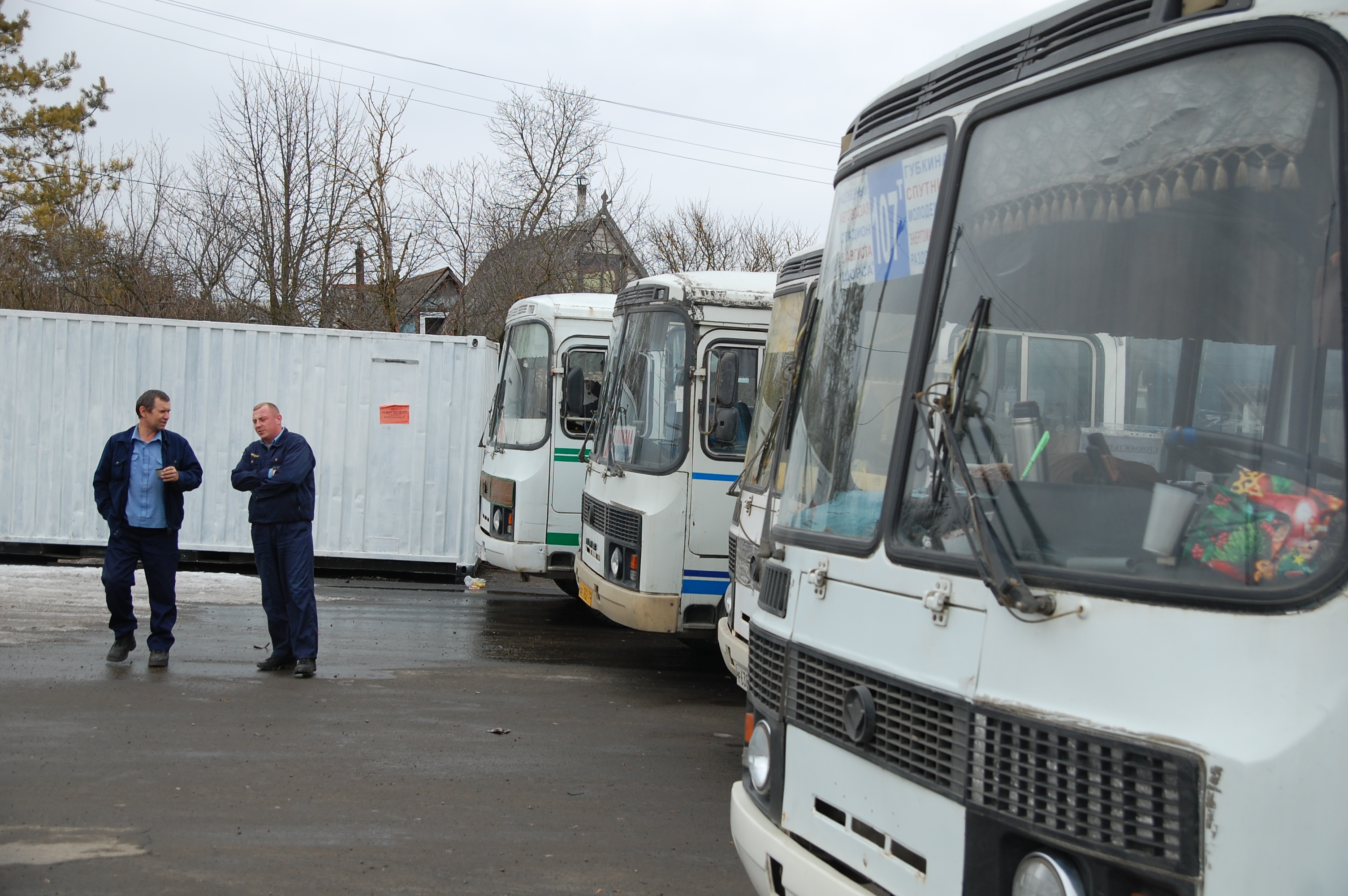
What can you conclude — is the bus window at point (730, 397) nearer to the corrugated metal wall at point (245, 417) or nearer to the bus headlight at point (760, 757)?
the bus headlight at point (760, 757)

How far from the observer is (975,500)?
8.70ft

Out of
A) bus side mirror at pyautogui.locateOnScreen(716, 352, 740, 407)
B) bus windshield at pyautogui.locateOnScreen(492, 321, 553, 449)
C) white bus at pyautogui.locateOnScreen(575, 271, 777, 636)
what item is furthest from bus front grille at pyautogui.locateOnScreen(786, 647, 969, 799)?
bus windshield at pyautogui.locateOnScreen(492, 321, 553, 449)

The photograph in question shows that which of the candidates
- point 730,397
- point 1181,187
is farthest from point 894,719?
point 730,397

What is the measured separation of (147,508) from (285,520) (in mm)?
1009

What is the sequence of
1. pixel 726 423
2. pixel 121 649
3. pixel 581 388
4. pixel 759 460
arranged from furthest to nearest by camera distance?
pixel 581 388, pixel 121 649, pixel 726 423, pixel 759 460

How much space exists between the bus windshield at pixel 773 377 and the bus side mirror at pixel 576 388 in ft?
9.97

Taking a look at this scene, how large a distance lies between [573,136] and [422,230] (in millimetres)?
3946

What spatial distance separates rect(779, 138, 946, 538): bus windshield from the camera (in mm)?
3105

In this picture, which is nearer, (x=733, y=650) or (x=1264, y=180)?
(x=1264, y=180)

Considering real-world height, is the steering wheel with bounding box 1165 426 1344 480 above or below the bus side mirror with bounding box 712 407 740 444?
above

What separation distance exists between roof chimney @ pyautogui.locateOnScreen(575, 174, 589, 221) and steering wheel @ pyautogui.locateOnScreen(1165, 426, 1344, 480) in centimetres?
2405

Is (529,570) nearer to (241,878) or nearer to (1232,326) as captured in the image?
(241,878)

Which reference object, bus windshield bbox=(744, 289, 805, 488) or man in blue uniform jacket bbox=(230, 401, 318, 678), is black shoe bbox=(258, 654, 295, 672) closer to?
man in blue uniform jacket bbox=(230, 401, 318, 678)

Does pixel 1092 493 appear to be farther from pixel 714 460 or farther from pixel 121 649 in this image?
pixel 121 649
